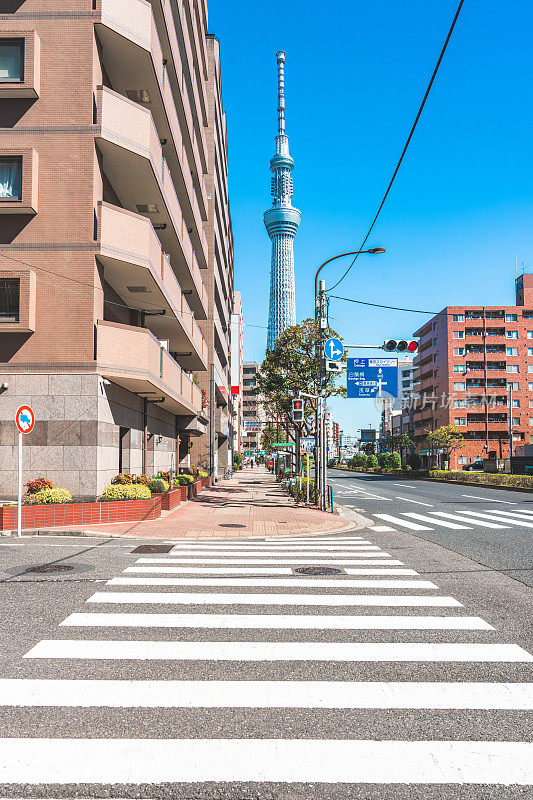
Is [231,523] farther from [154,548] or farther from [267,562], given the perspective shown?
[267,562]

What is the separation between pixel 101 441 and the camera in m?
17.3

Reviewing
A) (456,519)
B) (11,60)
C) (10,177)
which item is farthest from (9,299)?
(456,519)

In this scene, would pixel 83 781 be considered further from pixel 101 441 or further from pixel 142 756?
pixel 101 441

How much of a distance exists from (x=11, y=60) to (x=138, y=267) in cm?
690

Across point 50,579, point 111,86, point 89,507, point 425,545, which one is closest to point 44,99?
point 111,86

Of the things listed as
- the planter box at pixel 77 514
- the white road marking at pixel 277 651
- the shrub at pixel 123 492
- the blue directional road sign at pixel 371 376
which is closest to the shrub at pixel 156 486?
the shrub at pixel 123 492

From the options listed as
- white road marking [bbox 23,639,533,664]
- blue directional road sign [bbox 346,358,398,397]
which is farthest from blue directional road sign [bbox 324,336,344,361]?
white road marking [bbox 23,639,533,664]

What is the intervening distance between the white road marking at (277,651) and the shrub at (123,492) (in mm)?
11082

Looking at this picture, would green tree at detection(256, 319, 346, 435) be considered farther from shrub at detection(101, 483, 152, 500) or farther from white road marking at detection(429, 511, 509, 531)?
shrub at detection(101, 483, 152, 500)

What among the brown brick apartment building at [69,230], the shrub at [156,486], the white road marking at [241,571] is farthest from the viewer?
the shrub at [156,486]

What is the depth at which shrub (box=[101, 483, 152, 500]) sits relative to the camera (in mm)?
17141

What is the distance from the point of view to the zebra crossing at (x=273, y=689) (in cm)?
380

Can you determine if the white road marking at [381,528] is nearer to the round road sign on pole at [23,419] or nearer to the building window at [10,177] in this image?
the round road sign on pole at [23,419]

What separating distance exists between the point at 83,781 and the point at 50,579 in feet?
19.7
